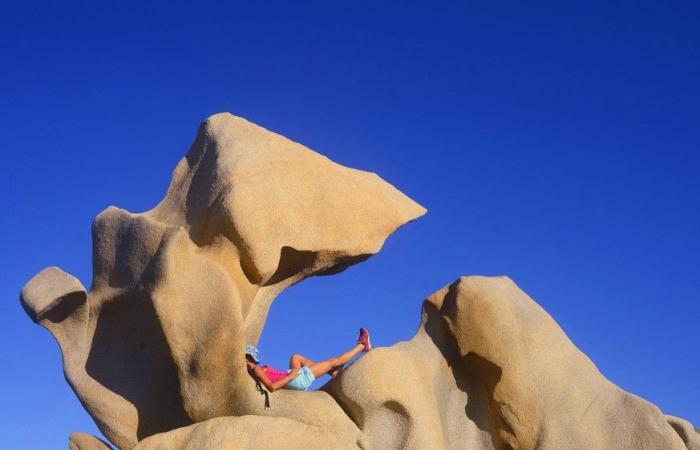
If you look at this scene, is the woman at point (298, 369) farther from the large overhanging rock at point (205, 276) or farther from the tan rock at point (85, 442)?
the tan rock at point (85, 442)

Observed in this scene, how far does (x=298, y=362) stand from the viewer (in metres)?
8.91

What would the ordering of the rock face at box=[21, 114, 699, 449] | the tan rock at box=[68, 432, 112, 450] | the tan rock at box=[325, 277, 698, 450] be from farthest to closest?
the tan rock at box=[68, 432, 112, 450], the tan rock at box=[325, 277, 698, 450], the rock face at box=[21, 114, 699, 449]

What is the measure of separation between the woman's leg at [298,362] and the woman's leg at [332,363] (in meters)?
0.04

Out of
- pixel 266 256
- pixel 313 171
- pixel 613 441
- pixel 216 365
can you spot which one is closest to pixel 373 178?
pixel 313 171

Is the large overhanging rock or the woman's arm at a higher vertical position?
the large overhanging rock

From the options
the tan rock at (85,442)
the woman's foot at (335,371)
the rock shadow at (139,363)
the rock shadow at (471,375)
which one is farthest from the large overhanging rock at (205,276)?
the rock shadow at (471,375)

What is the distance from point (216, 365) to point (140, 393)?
3.14 ft

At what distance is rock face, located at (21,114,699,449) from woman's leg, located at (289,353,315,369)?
29cm

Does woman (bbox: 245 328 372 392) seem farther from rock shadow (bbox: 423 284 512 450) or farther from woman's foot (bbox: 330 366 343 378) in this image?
rock shadow (bbox: 423 284 512 450)

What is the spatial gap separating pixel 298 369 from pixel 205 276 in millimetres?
1141

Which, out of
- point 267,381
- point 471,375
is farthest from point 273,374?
point 471,375

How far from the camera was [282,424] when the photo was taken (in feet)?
26.7

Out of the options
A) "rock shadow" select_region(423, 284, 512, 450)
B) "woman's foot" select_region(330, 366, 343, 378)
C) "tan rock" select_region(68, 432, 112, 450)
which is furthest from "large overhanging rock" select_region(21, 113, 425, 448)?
"rock shadow" select_region(423, 284, 512, 450)

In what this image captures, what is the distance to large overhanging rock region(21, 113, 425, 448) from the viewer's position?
8516 mm
